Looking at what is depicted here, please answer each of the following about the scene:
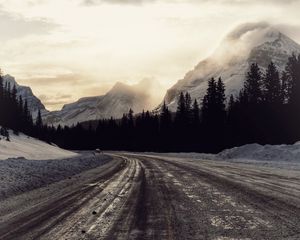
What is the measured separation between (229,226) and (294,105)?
69.1 metres

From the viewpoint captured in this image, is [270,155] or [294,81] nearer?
[270,155]

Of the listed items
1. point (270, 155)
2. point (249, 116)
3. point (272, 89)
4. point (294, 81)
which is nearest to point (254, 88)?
point (272, 89)

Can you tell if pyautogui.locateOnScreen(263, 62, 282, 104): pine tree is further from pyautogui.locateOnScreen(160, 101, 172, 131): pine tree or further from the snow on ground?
pyautogui.locateOnScreen(160, 101, 172, 131): pine tree

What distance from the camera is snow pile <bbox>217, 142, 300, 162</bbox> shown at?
A: 36.0 metres

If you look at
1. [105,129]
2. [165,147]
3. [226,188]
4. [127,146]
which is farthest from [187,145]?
Answer: [226,188]

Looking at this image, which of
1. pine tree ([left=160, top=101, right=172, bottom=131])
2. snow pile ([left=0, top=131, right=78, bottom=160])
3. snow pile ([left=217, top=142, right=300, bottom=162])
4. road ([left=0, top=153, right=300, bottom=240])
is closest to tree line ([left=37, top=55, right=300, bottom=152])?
pine tree ([left=160, top=101, right=172, bottom=131])

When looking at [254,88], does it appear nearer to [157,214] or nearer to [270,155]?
[270,155]

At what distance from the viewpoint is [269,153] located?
134ft

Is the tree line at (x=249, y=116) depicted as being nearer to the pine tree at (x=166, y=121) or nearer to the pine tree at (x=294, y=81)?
the pine tree at (x=294, y=81)

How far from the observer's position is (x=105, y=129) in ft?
529

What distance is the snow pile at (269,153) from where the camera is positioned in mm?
36022

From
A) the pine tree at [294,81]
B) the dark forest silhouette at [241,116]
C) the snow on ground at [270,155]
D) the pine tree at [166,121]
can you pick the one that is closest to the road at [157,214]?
the snow on ground at [270,155]

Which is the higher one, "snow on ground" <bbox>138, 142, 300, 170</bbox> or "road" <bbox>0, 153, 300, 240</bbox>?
"snow on ground" <bbox>138, 142, 300, 170</bbox>

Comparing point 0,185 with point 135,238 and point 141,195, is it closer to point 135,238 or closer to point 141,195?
point 141,195
